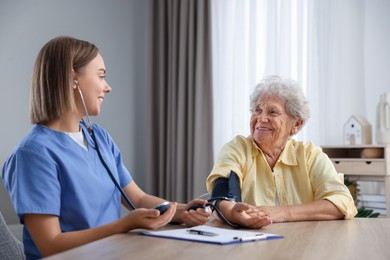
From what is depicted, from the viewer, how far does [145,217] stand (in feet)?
4.65

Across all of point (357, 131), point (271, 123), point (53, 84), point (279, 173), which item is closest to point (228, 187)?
point (279, 173)

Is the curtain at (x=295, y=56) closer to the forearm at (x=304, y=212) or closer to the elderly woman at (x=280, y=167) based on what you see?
the elderly woman at (x=280, y=167)

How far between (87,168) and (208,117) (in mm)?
2760

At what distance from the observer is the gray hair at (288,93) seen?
232cm

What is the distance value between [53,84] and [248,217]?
65 centimetres

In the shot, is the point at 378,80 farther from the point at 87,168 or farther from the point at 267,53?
the point at 87,168

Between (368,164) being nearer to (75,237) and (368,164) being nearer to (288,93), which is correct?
(288,93)

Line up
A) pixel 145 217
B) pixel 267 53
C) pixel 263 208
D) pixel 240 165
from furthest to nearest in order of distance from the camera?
1. pixel 267 53
2. pixel 240 165
3. pixel 263 208
4. pixel 145 217

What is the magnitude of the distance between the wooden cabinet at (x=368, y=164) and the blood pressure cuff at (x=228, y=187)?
1595 mm

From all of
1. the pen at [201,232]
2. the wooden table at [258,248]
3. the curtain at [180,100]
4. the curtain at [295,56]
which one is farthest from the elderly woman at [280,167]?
the curtain at [180,100]

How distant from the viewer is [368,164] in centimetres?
348

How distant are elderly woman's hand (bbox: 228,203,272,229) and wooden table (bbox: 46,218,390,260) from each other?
0.05m

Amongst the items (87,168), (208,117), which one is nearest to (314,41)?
(208,117)

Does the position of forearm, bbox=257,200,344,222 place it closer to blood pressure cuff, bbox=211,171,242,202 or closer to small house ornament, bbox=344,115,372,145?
blood pressure cuff, bbox=211,171,242,202
